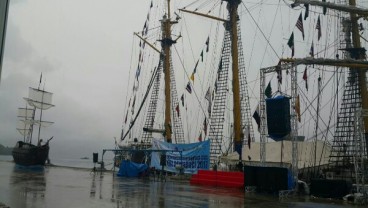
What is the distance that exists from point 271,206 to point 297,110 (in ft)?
24.3

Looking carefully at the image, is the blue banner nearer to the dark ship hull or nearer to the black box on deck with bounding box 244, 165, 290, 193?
the black box on deck with bounding box 244, 165, 290, 193

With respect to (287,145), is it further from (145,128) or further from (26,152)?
(26,152)

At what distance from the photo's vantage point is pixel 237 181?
2214 cm

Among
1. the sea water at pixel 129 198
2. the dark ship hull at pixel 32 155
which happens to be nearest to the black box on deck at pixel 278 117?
the sea water at pixel 129 198

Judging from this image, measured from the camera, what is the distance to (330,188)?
1739cm

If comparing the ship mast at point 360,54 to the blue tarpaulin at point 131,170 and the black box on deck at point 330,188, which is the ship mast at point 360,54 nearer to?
the black box on deck at point 330,188

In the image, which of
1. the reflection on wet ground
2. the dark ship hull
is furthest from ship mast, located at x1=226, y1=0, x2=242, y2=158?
the dark ship hull

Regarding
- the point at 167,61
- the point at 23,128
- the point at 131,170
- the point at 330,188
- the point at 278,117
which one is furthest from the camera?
the point at 23,128

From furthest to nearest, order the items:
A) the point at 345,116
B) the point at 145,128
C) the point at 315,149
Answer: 1. the point at 145,128
2. the point at 345,116
3. the point at 315,149

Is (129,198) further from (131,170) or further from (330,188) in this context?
(131,170)

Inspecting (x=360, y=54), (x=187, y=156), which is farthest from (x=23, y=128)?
(x=360, y=54)

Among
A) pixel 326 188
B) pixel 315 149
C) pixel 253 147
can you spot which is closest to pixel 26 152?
pixel 253 147

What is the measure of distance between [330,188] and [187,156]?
1477 cm

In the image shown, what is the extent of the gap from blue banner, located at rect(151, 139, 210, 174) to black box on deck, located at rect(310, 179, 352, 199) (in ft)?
40.0
